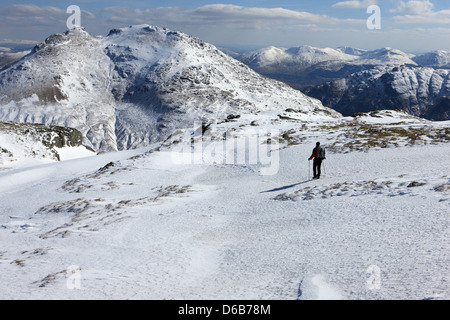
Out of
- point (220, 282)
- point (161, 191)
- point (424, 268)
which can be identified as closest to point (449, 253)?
point (424, 268)

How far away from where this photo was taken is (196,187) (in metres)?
24.3

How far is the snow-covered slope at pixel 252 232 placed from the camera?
359 inches

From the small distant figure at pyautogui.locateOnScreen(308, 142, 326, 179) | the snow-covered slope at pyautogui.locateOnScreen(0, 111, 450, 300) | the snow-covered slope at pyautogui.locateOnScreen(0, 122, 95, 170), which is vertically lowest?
the snow-covered slope at pyautogui.locateOnScreen(0, 122, 95, 170)

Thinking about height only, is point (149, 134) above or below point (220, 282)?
below

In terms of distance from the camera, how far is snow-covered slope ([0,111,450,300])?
911 centimetres

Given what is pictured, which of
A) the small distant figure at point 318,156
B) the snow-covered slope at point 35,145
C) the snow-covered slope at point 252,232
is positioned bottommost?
the snow-covered slope at point 35,145

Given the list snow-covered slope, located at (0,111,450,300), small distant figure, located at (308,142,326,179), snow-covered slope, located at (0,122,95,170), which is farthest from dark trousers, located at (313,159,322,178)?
snow-covered slope, located at (0,122,95,170)

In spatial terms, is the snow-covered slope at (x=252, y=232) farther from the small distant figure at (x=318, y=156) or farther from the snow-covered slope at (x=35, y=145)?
the snow-covered slope at (x=35, y=145)

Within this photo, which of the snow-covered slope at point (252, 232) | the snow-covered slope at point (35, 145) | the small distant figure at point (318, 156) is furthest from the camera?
the snow-covered slope at point (35, 145)

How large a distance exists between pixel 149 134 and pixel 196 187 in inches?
6043

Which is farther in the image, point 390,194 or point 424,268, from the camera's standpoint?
point 390,194

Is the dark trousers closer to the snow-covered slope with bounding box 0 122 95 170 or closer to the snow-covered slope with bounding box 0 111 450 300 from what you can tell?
the snow-covered slope with bounding box 0 111 450 300

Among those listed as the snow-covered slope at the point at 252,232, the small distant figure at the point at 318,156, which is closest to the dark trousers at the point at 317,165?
the small distant figure at the point at 318,156
